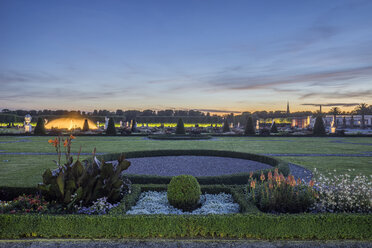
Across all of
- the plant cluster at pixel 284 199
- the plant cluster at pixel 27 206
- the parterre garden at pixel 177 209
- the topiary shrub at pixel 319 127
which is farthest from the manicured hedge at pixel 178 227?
the topiary shrub at pixel 319 127

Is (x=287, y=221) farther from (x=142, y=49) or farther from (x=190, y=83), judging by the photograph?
(x=190, y=83)

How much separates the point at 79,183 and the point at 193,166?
5120 mm

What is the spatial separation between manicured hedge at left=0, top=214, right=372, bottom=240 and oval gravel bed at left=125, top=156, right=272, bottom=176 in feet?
13.6

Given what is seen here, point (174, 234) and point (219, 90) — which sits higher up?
point (219, 90)

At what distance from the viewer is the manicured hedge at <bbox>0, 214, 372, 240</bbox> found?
3396 millimetres

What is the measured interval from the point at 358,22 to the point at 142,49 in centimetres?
1455

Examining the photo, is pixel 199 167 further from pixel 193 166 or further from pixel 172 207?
pixel 172 207

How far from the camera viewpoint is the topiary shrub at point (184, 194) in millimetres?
4340

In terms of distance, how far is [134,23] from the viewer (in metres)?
15.9

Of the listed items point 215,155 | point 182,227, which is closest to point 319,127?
point 215,155

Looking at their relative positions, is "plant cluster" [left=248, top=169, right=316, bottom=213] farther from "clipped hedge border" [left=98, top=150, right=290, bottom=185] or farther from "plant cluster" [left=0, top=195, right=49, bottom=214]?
"plant cluster" [left=0, top=195, right=49, bottom=214]

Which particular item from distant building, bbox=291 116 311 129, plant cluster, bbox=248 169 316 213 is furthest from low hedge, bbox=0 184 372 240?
distant building, bbox=291 116 311 129

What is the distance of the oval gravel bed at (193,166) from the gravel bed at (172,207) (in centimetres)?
244

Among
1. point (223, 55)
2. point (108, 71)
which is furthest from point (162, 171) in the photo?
point (108, 71)
